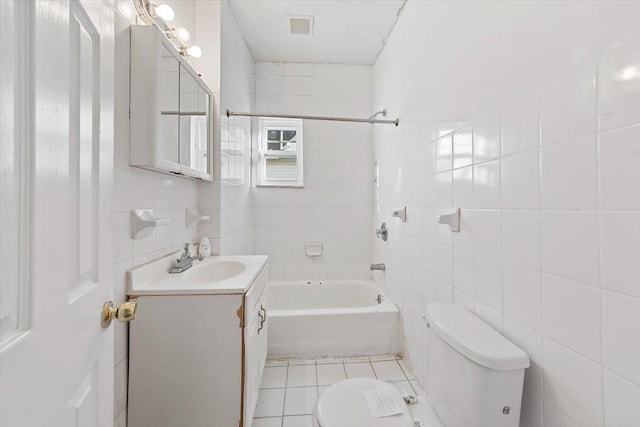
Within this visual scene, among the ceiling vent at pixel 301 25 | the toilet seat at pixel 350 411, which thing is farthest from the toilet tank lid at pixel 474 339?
the ceiling vent at pixel 301 25

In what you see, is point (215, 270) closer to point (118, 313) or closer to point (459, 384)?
point (118, 313)

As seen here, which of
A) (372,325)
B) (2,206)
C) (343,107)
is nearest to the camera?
(2,206)

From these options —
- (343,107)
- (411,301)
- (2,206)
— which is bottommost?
(411,301)

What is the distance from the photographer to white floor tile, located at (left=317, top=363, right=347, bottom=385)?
177cm

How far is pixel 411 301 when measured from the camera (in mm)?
1824

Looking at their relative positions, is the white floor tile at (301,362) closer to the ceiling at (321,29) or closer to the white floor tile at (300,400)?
the white floor tile at (300,400)

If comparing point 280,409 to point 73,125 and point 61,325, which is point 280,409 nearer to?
point 61,325

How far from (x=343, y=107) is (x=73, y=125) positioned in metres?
2.69

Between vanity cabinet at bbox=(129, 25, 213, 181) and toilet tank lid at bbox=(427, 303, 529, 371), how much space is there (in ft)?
4.24

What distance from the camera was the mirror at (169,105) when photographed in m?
1.21

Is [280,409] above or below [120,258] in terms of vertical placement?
below

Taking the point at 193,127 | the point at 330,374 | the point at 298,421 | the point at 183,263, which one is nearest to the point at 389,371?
the point at 330,374

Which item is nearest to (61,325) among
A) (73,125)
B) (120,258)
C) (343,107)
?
(73,125)

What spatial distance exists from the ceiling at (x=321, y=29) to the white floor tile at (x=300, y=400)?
8.56 feet
